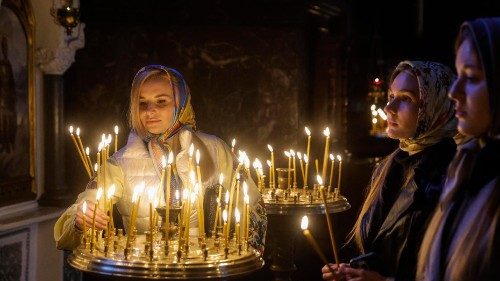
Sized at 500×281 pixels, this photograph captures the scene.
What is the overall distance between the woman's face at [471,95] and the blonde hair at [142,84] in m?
2.26

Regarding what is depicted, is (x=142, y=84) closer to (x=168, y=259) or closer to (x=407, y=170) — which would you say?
(x=168, y=259)

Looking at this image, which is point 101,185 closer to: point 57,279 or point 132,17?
point 57,279

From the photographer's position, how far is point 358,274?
2.98 meters

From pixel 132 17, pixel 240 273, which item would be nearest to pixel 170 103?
pixel 240 273

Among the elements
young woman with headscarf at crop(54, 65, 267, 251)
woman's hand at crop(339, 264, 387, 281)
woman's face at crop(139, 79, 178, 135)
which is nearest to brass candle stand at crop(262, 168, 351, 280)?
young woman with headscarf at crop(54, 65, 267, 251)

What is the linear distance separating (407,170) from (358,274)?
506 mm

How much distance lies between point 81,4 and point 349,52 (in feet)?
9.12

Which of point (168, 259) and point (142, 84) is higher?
point (142, 84)

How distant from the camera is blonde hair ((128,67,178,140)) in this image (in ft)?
13.9

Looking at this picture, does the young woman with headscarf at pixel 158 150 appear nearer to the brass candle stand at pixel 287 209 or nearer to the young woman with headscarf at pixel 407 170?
the brass candle stand at pixel 287 209

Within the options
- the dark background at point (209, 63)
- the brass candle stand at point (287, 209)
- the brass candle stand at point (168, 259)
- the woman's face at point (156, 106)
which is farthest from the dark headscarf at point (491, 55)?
the dark background at point (209, 63)

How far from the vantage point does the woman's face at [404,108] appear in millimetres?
3262

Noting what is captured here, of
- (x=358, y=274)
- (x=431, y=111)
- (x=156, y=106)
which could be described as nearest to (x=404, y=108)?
(x=431, y=111)

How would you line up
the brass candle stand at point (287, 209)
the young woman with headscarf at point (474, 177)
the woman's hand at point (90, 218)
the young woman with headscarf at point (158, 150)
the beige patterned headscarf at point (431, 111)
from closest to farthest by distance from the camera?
the young woman with headscarf at point (474, 177), the beige patterned headscarf at point (431, 111), the woman's hand at point (90, 218), the young woman with headscarf at point (158, 150), the brass candle stand at point (287, 209)
